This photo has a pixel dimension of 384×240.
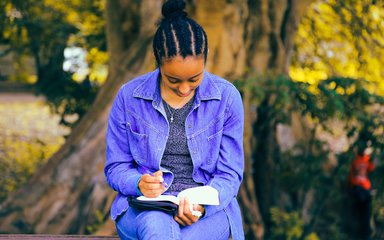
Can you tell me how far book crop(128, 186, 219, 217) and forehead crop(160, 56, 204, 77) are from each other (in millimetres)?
467

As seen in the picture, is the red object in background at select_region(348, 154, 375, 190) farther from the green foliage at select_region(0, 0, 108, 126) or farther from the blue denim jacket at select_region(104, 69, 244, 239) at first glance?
the blue denim jacket at select_region(104, 69, 244, 239)

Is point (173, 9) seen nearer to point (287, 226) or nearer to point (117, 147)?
point (117, 147)

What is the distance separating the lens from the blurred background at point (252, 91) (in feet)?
19.4

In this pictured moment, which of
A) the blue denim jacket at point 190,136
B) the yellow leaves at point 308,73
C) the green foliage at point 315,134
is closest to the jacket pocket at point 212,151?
the blue denim jacket at point 190,136

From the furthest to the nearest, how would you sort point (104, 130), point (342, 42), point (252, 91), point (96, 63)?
point (342, 42) → point (96, 63) → point (104, 130) → point (252, 91)

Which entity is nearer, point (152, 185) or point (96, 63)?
point (152, 185)

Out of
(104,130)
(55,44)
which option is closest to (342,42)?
(55,44)

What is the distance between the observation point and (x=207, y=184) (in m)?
3.35

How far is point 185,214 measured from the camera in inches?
124

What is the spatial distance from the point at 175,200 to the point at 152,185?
11 cm

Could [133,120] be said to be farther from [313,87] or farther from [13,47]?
[13,47]

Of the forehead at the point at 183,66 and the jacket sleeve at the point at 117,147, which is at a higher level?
the forehead at the point at 183,66

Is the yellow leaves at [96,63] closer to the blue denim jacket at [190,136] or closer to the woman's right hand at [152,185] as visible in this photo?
the blue denim jacket at [190,136]

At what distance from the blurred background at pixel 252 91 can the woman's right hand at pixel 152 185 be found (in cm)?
234
